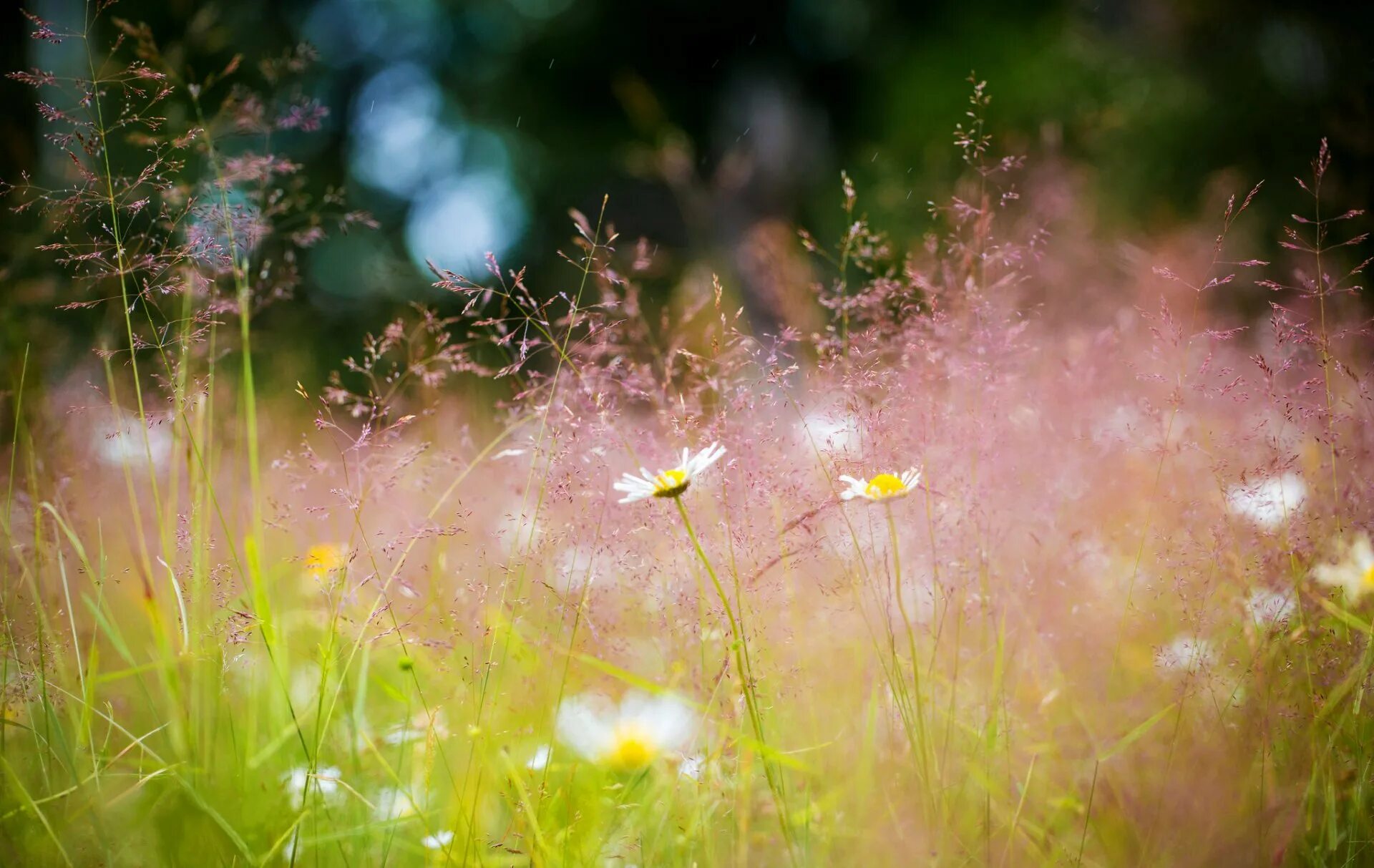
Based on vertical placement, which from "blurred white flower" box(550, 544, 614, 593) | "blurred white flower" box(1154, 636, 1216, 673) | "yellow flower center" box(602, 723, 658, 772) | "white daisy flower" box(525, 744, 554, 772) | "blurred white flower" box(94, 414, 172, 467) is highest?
"blurred white flower" box(1154, 636, 1216, 673)

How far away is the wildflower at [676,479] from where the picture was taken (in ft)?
2.76

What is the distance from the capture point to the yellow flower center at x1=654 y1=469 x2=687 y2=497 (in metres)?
0.83

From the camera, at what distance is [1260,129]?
438 cm

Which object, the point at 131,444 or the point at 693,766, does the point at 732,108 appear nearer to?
the point at 131,444

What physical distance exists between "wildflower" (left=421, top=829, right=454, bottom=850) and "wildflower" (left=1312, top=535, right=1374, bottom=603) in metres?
0.96

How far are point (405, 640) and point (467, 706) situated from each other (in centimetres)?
21

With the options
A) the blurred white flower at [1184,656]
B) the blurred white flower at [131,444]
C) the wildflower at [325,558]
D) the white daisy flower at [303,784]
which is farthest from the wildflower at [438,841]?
the blurred white flower at [1184,656]

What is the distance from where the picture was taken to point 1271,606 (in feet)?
3.08

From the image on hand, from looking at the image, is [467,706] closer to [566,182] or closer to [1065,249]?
[1065,249]

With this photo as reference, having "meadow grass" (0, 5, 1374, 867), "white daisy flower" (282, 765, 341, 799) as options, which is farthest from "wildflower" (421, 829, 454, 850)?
"white daisy flower" (282, 765, 341, 799)

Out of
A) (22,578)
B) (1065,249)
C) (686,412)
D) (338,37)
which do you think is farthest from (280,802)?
(338,37)

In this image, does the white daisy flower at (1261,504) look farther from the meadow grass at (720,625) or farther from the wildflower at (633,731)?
the wildflower at (633,731)

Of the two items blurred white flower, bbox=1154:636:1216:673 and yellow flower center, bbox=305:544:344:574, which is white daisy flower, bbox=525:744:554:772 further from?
blurred white flower, bbox=1154:636:1216:673

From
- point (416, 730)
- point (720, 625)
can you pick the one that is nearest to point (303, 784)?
point (416, 730)
